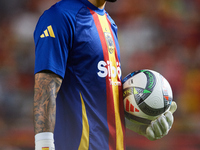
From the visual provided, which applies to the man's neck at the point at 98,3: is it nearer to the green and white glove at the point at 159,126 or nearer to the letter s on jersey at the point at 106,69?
the letter s on jersey at the point at 106,69

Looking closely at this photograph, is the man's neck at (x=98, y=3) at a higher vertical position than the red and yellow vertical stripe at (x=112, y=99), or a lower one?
higher

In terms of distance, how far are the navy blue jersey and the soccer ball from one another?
0.11m

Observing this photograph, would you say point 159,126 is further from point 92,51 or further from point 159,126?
point 92,51

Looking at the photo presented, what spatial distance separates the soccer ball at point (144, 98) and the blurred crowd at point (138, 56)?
337cm

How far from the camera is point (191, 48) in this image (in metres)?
5.91

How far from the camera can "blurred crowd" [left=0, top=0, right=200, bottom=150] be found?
5.18m

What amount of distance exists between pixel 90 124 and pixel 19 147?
142 inches

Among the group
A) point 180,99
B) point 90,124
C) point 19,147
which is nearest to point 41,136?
point 90,124

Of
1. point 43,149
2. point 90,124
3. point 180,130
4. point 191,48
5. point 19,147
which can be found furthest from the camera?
point 191,48

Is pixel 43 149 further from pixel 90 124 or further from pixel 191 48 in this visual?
pixel 191 48

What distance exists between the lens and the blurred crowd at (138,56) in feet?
17.0

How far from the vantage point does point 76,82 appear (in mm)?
1634

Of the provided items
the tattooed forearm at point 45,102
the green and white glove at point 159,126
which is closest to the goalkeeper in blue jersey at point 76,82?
the tattooed forearm at point 45,102

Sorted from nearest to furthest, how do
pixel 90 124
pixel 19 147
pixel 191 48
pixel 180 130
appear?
1. pixel 90 124
2. pixel 19 147
3. pixel 180 130
4. pixel 191 48
